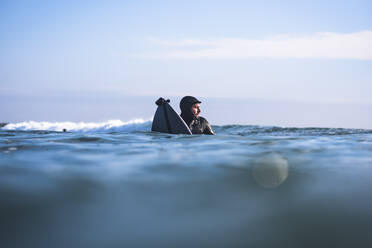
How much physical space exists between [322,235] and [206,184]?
1277 mm

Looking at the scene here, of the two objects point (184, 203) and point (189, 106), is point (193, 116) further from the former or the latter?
point (184, 203)

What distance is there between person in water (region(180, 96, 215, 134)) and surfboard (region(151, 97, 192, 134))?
58 centimetres

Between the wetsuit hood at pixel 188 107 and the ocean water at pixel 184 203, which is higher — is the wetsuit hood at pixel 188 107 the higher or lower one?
the higher one

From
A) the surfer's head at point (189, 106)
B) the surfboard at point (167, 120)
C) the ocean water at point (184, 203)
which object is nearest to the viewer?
the ocean water at point (184, 203)

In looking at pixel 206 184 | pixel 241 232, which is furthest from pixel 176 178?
pixel 241 232

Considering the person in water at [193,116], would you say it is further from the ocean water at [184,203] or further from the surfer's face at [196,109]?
the ocean water at [184,203]

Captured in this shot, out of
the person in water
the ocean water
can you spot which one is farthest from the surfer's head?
the ocean water

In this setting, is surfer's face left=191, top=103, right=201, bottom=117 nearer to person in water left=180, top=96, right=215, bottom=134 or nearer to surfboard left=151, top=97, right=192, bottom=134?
person in water left=180, top=96, right=215, bottom=134

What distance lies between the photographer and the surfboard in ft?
32.8

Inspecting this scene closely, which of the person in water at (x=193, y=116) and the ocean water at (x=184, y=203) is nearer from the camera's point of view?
the ocean water at (x=184, y=203)

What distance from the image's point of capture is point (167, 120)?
10.4 m

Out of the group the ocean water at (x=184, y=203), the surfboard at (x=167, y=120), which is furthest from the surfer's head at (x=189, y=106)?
the ocean water at (x=184, y=203)

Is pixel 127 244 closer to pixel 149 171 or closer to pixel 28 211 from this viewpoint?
pixel 28 211

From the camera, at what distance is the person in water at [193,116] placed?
10547 millimetres
